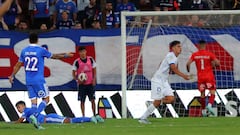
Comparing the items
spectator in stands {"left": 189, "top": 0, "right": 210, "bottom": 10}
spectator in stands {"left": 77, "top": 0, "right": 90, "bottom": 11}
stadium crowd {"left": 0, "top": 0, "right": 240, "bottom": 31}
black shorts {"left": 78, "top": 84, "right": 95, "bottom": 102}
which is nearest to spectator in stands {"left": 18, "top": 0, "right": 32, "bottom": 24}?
stadium crowd {"left": 0, "top": 0, "right": 240, "bottom": 31}

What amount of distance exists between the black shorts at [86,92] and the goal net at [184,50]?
3.75 ft

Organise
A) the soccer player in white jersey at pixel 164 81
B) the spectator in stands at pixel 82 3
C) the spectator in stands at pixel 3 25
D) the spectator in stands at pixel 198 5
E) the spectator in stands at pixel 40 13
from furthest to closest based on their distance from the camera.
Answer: the spectator in stands at pixel 82 3 → the spectator in stands at pixel 198 5 → the spectator in stands at pixel 40 13 → the spectator in stands at pixel 3 25 → the soccer player in white jersey at pixel 164 81

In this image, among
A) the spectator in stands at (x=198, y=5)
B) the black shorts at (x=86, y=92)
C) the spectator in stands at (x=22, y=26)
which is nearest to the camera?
the black shorts at (x=86, y=92)

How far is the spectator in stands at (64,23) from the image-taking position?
2292cm

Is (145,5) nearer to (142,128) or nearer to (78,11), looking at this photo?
(78,11)

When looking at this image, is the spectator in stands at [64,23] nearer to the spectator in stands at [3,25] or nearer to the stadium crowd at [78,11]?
the stadium crowd at [78,11]

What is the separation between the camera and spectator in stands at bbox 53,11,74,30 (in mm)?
22917

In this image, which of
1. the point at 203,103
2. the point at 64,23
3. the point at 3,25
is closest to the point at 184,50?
the point at 203,103

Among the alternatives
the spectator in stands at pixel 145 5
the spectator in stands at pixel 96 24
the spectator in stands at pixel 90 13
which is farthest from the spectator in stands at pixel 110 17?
the spectator in stands at pixel 145 5

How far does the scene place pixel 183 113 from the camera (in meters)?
21.1

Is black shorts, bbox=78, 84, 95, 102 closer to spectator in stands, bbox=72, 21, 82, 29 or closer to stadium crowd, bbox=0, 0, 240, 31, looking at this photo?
spectator in stands, bbox=72, 21, 82, 29

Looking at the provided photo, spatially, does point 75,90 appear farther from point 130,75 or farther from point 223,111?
point 223,111

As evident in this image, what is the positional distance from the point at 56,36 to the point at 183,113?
398 cm

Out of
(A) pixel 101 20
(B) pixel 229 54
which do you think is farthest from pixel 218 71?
(A) pixel 101 20
